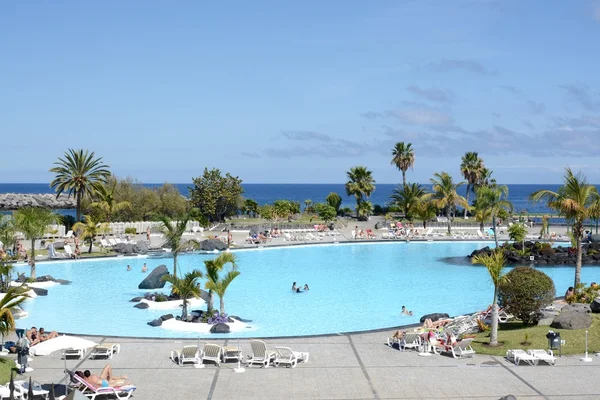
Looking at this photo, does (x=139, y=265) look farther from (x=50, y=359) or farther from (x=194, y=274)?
(x=50, y=359)

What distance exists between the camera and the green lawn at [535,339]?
15.9 m

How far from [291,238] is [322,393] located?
33149mm

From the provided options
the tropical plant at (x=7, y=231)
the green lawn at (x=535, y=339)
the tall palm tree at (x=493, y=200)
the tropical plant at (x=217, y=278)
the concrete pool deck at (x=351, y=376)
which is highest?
the tall palm tree at (x=493, y=200)

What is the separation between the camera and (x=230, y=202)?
5738 cm

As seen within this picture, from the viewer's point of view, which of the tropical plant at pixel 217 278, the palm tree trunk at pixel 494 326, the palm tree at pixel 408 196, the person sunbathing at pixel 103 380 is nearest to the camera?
the person sunbathing at pixel 103 380

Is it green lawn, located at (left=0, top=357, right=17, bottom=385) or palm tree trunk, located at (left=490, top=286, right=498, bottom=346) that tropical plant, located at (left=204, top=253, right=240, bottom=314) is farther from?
palm tree trunk, located at (left=490, top=286, right=498, bottom=346)

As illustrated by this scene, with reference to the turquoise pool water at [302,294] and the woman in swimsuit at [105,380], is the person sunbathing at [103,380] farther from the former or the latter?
the turquoise pool water at [302,294]

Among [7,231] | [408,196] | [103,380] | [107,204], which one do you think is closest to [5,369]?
[103,380]

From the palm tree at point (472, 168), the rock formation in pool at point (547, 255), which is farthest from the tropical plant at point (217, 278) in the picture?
the palm tree at point (472, 168)

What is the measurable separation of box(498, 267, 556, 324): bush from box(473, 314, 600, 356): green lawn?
55cm

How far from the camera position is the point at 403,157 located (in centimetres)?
6525

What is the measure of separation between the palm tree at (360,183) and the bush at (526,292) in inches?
1664

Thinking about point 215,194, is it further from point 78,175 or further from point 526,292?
point 526,292

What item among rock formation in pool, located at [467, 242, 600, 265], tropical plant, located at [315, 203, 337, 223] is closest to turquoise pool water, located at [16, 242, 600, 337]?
rock formation in pool, located at [467, 242, 600, 265]
